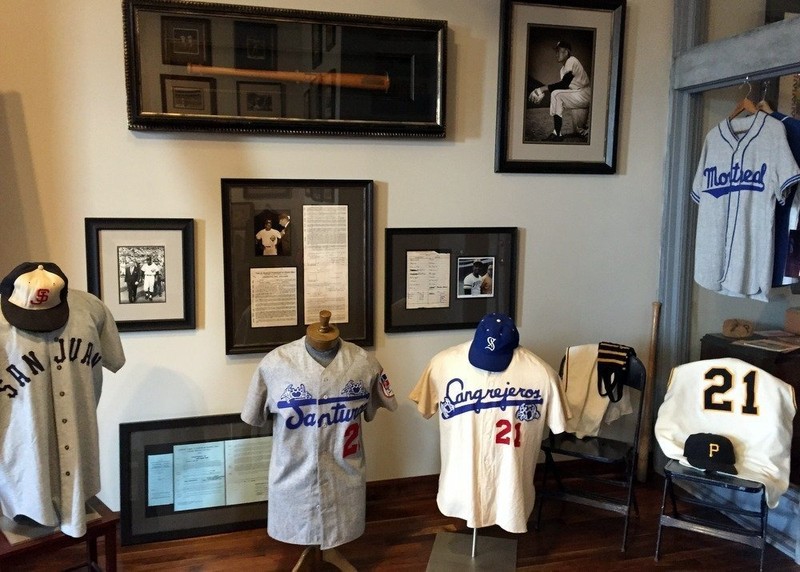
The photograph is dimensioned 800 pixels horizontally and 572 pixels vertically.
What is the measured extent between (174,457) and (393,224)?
1.34 m

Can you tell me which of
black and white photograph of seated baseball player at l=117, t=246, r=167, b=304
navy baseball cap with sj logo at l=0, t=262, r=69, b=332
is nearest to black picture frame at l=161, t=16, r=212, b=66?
black and white photograph of seated baseball player at l=117, t=246, r=167, b=304

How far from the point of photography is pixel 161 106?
2.64m

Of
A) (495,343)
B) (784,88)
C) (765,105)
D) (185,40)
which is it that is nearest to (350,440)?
(495,343)

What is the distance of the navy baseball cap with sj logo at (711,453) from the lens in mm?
2582

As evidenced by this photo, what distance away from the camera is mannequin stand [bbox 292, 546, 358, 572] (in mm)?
2521

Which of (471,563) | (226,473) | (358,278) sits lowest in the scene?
(471,563)

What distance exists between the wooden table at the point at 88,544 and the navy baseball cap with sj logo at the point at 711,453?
2.11m

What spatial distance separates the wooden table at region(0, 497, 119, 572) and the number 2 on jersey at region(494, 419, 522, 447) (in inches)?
52.9

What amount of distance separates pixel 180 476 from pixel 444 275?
1413 mm

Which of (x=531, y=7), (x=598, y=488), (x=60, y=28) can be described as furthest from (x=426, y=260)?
(x=60, y=28)

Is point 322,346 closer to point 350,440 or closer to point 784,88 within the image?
point 350,440

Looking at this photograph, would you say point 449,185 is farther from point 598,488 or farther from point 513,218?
point 598,488

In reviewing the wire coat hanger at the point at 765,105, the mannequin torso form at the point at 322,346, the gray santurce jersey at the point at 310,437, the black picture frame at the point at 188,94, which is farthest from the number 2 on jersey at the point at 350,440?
the wire coat hanger at the point at 765,105

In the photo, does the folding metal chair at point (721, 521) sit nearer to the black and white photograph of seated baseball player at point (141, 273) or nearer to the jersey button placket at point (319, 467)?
the jersey button placket at point (319, 467)
